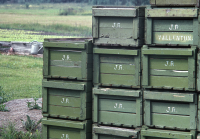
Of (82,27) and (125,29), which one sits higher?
(82,27)

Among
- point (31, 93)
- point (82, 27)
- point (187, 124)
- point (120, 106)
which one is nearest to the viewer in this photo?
point (187, 124)

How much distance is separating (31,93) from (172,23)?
21.2ft

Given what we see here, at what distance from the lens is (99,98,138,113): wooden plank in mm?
4832

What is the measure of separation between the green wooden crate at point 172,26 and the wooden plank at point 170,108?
0.86m

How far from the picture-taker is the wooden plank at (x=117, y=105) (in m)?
4.83

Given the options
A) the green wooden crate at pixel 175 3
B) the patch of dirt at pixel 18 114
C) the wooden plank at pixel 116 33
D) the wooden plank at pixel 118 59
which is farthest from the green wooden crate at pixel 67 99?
the green wooden crate at pixel 175 3

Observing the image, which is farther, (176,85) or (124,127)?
(124,127)

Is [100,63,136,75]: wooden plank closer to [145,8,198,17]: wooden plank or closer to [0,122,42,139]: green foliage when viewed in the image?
[145,8,198,17]: wooden plank

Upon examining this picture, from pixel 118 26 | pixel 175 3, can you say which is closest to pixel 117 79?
pixel 118 26

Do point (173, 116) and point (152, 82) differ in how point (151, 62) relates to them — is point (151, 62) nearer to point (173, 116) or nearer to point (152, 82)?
point (152, 82)

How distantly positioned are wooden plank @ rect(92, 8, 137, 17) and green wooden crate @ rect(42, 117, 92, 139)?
1718mm

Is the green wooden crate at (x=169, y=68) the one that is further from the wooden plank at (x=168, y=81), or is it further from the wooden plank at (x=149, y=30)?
the wooden plank at (x=149, y=30)

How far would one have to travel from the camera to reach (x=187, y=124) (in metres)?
4.53

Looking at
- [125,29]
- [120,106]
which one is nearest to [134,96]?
[120,106]
